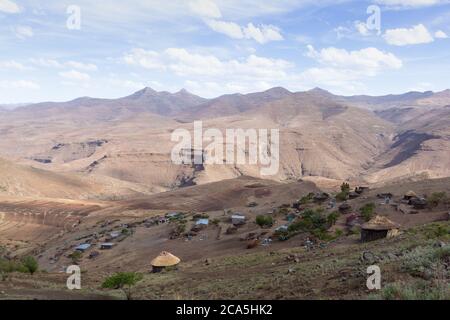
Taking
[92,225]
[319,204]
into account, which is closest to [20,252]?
[92,225]

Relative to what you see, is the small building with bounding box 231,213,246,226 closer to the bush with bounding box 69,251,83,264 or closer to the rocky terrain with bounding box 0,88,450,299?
the rocky terrain with bounding box 0,88,450,299

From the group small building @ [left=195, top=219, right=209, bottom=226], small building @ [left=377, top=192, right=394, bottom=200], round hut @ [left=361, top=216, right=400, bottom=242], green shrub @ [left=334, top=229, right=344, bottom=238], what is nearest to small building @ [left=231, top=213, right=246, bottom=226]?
small building @ [left=195, top=219, right=209, bottom=226]

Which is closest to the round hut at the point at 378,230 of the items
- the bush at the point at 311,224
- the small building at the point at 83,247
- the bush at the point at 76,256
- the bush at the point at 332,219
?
the bush at the point at 311,224

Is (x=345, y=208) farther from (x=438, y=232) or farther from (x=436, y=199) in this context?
(x=438, y=232)

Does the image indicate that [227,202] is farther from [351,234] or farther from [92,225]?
[351,234]

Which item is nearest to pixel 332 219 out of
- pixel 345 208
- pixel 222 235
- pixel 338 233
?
pixel 338 233

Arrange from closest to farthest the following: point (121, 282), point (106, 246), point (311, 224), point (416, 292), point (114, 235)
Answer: point (416, 292) < point (121, 282) < point (311, 224) < point (106, 246) < point (114, 235)
